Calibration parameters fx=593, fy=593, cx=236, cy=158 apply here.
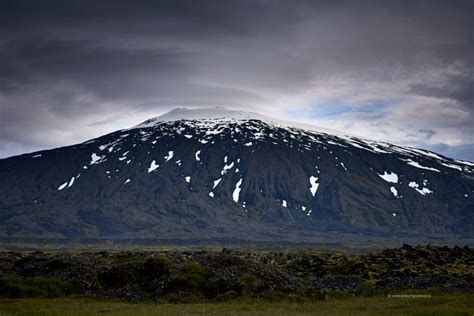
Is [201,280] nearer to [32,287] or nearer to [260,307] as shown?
[260,307]

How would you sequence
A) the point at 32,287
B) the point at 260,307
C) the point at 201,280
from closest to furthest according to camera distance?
1. the point at 260,307
2. the point at 32,287
3. the point at 201,280

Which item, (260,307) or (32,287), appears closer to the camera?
(260,307)

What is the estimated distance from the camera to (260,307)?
3522 centimetres

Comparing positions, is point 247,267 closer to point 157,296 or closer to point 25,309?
point 157,296

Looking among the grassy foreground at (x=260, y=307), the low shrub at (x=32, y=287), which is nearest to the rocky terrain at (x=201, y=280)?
the low shrub at (x=32, y=287)

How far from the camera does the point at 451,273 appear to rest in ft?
155

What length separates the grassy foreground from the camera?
102 feet

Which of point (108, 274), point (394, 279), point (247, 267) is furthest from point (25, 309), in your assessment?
point (394, 279)

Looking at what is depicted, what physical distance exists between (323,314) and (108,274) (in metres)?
18.7

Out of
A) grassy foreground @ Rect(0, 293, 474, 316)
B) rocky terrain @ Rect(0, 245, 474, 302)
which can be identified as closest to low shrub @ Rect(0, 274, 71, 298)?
rocky terrain @ Rect(0, 245, 474, 302)

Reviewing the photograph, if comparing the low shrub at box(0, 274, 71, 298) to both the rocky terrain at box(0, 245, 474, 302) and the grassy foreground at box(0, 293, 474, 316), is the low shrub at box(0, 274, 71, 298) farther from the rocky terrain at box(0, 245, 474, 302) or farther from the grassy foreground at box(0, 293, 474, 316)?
the grassy foreground at box(0, 293, 474, 316)

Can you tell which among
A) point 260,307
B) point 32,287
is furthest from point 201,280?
point 32,287

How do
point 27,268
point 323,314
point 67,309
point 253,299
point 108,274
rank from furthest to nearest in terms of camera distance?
point 27,268, point 108,274, point 253,299, point 67,309, point 323,314

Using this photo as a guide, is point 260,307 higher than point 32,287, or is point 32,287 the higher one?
point 32,287
